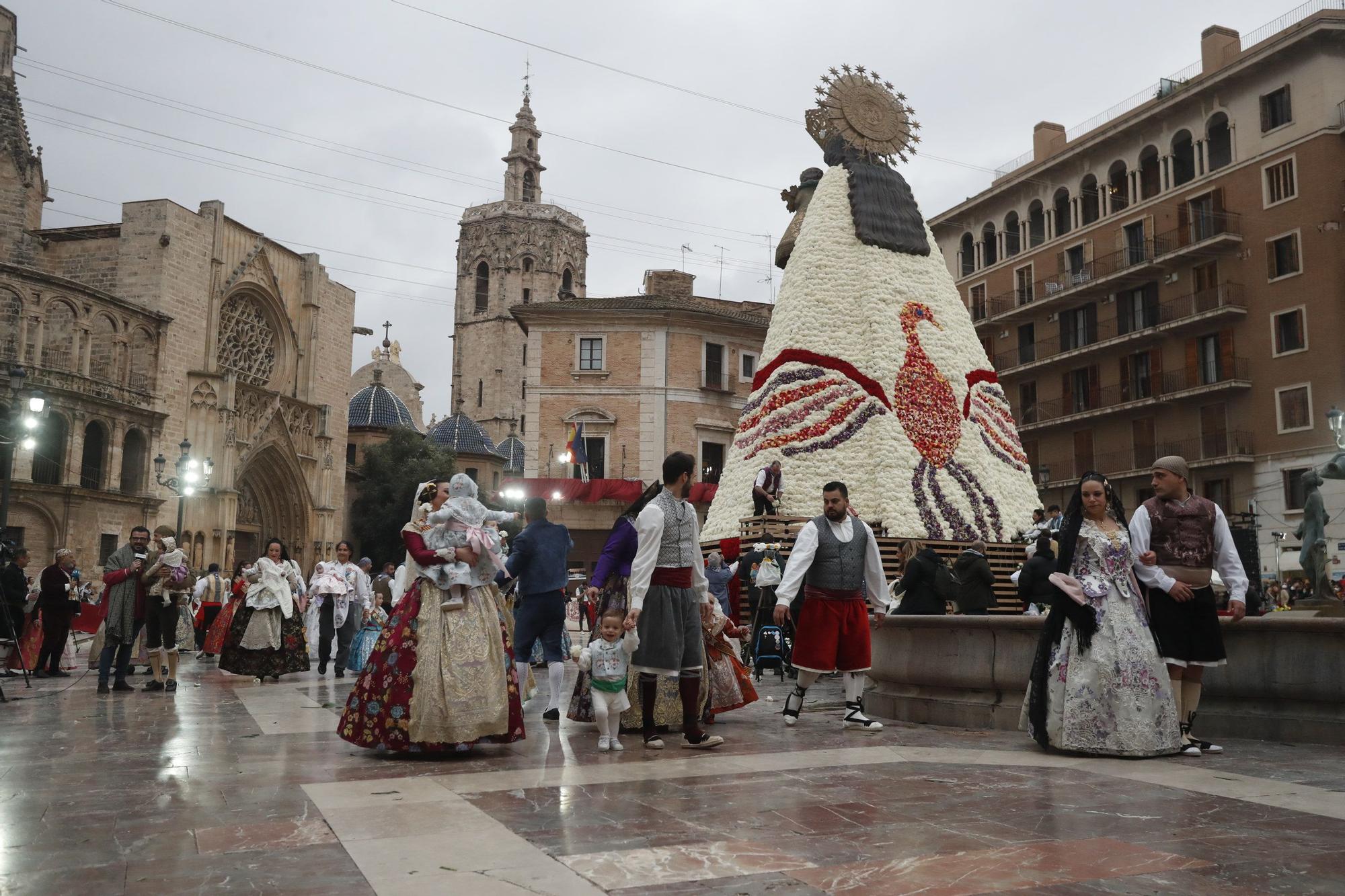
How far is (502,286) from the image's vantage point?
259 ft

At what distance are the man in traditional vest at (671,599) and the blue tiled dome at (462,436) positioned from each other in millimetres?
54135

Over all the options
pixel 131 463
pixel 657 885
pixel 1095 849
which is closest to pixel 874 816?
pixel 1095 849

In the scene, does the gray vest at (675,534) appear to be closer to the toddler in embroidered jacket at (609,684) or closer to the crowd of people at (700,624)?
the crowd of people at (700,624)

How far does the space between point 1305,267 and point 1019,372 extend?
10682 mm

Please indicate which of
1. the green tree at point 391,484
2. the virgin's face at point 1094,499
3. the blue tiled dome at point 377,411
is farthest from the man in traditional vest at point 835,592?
the blue tiled dome at point 377,411

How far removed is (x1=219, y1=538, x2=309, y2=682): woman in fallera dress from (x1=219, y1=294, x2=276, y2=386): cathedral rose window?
30.0 m

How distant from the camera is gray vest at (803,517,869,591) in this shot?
307 inches

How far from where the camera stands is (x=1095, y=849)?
13.1 ft

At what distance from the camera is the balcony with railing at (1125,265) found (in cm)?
3173

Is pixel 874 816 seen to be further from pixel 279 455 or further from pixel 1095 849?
pixel 279 455

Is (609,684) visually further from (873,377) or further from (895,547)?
(873,377)

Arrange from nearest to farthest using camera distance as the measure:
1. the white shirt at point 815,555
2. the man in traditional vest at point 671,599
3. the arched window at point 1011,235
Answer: the man in traditional vest at point 671,599, the white shirt at point 815,555, the arched window at point 1011,235

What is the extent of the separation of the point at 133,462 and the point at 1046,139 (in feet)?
111

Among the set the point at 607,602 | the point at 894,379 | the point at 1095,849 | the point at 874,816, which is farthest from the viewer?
the point at 894,379
